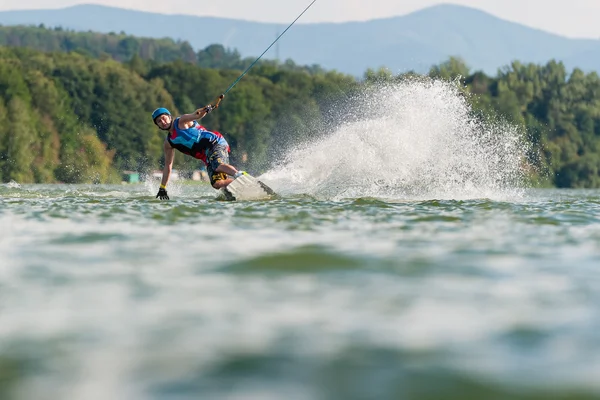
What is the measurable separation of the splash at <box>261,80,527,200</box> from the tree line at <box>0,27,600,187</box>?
180ft

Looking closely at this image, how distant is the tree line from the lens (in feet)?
264

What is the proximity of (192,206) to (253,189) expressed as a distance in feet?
9.56

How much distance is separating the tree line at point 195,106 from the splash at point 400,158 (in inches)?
2158

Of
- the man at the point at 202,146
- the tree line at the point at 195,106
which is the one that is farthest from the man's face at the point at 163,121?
the tree line at the point at 195,106

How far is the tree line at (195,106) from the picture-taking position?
80.4 meters

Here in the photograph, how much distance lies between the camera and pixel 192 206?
14.0 m

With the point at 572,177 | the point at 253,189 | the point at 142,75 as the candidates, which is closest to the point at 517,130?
the point at 572,177

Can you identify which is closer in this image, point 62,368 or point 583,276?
point 62,368

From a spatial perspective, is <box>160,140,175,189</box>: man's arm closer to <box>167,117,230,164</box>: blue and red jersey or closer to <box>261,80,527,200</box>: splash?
<box>167,117,230,164</box>: blue and red jersey

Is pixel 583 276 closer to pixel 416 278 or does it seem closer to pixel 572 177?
pixel 416 278

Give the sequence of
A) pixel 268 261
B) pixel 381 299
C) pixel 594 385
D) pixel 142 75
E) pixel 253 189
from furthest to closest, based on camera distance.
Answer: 1. pixel 142 75
2. pixel 253 189
3. pixel 268 261
4. pixel 381 299
5. pixel 594 385

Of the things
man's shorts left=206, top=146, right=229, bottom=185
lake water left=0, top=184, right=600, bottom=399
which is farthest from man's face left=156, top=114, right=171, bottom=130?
lake water left=0, top=184, right=600, bottom=399

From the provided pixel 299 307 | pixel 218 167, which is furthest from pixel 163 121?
pixel 299 307

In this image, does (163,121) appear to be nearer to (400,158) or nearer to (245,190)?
(245,190)
